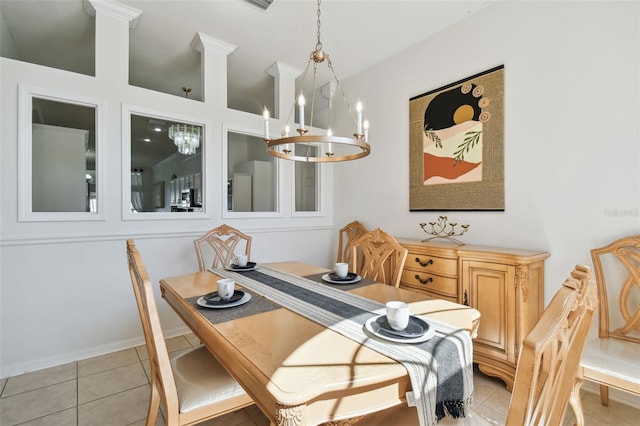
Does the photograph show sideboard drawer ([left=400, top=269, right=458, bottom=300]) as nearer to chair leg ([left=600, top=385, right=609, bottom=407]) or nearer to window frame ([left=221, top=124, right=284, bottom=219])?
chair leg ([left=600, top=385, right=609, bottom=407])

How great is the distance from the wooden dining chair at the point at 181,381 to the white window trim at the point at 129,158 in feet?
5.19

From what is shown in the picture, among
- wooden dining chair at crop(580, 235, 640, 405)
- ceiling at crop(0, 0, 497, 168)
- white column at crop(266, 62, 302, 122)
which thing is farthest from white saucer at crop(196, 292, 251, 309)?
white column at crop(266, 62, 302, 122)

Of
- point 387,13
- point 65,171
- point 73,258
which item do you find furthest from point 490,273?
point 65,171

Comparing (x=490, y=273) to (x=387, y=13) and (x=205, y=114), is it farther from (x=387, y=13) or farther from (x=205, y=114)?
(x=205, y=114)

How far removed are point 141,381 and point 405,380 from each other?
2077 mm

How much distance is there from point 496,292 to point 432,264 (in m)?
0.49

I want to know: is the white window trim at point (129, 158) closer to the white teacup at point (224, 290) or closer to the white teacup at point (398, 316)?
the white teacup at point (224, 290)

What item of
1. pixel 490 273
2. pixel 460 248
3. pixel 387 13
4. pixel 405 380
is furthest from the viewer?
pixel 387 13

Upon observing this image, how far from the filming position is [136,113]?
8.87 feet

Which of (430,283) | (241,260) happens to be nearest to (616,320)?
(430,283)

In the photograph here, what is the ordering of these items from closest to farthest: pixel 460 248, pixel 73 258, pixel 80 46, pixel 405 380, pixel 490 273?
1. pixel 405 380
2. pixel 490 273
3. pixel 460 248
4. pixel 73 258
5. pixel 80 46

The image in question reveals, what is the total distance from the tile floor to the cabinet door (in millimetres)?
277

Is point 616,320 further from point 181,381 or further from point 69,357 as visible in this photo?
point 69,357

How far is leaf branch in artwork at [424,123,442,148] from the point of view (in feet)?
9.19
